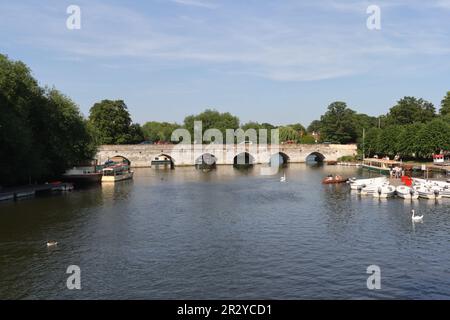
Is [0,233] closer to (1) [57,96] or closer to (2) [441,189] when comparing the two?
(1) [57,96]

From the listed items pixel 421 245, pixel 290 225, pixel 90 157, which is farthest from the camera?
pixel 90 157

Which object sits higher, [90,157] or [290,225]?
[90,157]

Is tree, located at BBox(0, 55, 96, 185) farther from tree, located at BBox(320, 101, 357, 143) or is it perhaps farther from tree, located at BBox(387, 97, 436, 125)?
tree, located at BBox(387, 97, 436, 125)

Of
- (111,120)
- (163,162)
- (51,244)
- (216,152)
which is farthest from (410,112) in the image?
(51,244)

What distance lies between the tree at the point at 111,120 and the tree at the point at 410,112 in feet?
227

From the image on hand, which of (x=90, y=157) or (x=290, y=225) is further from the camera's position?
(x=90, y=157)

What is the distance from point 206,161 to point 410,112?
2136 inches

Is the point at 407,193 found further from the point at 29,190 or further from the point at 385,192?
the point at 29,190

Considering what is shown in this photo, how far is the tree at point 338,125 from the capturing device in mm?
136125

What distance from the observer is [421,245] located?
3250 cm

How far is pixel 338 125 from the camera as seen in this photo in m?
137

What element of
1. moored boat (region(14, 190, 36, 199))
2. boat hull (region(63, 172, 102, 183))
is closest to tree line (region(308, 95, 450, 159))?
boat hull (region(63, 172, 102, 183))
